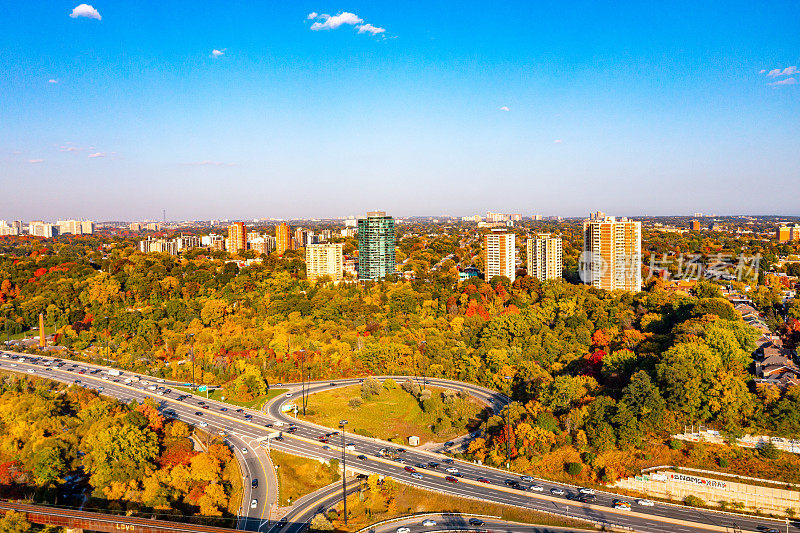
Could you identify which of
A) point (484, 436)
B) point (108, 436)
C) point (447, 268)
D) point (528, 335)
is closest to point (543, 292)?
point (528, 335)

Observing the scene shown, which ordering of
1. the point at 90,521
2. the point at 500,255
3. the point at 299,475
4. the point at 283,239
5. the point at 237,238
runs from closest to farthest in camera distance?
the point at 90,521
the point at 299,475
the point at 500,255
the point at 283,239
the point at 237,238

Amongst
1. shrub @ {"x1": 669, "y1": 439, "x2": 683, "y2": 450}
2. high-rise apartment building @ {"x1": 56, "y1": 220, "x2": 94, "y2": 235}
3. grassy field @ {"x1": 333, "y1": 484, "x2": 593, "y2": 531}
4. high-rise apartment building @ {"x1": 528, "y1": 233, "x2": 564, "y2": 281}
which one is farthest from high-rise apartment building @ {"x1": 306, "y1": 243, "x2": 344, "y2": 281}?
high-rise apartment building @ {"x1": 56, "y1": 220, "x2": 94, "y2": 235}

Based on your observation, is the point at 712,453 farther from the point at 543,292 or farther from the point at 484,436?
the point at 543,292

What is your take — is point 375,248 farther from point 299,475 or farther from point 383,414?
point 299,475

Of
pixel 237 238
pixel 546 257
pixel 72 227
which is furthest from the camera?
pixel 72 227

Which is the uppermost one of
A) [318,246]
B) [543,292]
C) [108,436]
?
[318,246]

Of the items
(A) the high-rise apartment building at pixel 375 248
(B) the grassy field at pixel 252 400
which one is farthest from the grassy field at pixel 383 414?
(A) the high-rise apartment building at pixel 375 248

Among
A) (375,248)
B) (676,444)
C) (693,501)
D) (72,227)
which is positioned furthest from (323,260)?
(72,227)

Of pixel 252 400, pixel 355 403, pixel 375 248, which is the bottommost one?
pixel 252 400
